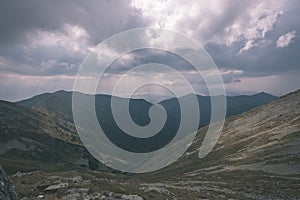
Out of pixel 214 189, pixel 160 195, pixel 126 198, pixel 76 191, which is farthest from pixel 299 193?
pixel 76 191

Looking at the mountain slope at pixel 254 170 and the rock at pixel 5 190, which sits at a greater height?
the rock at pixel 5 190

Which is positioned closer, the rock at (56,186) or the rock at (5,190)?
the rock at (5,190)

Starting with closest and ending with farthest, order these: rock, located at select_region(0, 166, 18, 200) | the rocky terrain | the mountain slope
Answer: rock, located at select_region(0, 166, 18, 200) → the rocky terrain → the mountain slope

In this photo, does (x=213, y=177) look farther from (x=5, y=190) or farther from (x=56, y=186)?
(x=5, y=190)

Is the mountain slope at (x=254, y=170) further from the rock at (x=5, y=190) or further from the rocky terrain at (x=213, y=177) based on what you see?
the rock at (x=5, y=190)

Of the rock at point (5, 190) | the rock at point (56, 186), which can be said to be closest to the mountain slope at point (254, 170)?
the rock at point (56, 186)

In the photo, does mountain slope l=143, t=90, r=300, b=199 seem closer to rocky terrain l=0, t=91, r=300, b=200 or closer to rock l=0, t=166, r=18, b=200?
rocky terrain l=0, t=91, r=300, b=200

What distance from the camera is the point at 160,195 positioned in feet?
151

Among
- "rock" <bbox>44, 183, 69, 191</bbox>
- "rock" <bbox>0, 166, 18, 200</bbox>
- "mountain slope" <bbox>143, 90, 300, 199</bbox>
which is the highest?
"rock" <bbox>0, 166, 18, 200</bbox>

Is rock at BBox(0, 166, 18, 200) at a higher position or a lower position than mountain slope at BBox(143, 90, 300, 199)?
higher

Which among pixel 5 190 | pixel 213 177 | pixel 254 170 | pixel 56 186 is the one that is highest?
pixel 5 190

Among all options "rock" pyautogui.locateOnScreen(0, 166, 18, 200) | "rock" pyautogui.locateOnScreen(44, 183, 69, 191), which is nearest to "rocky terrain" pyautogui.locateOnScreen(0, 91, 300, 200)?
"rock" pyautogui.locateOnScreen(44, 183, 69, 191)

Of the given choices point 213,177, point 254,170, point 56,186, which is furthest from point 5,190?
point 254,170

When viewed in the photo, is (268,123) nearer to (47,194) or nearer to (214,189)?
(214,189)
